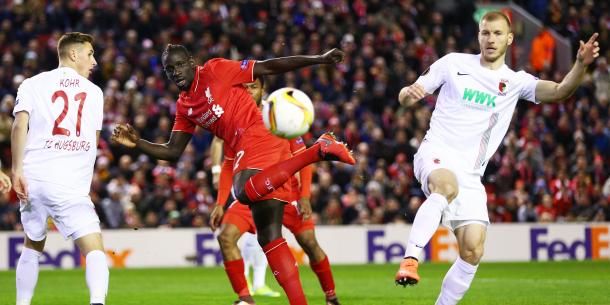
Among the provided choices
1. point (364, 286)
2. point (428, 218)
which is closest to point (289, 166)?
point (428, 218)

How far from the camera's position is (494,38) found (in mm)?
8359

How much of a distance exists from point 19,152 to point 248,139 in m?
1.85

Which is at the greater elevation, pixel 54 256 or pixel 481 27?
pixel 481 27

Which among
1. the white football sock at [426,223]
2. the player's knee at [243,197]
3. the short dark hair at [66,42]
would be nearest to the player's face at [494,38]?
the white football sock at [426,223]

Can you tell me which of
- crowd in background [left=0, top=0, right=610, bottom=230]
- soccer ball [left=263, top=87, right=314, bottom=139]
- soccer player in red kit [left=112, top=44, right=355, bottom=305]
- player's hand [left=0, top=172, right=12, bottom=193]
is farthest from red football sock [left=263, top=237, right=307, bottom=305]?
crowd in background [left=0, top=0, right=610, bottom=230]

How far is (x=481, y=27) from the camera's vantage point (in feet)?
27.9

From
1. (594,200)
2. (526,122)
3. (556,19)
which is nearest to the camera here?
(594,200)

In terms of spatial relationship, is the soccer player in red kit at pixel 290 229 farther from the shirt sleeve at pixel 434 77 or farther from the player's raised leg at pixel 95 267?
the player's raised leg at pixel 95 267

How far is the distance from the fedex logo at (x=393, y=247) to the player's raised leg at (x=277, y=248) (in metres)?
12.4

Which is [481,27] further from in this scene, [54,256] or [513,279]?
[54,256]

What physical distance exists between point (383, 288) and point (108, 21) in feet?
41.9

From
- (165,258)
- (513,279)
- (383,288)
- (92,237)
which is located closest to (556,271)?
(513,279)

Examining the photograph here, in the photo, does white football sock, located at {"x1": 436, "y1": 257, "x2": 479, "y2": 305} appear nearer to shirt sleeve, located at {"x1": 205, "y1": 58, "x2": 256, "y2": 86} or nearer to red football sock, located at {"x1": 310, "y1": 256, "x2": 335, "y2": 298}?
shirt sleeve, located at {"x1": 205, "y1": 58, "x2": 256, "y2": 86}

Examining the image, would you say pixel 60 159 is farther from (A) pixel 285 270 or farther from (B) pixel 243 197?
(A) pixel 285 270
